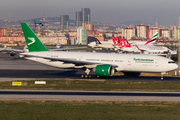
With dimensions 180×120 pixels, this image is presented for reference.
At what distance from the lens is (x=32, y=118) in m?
19.6

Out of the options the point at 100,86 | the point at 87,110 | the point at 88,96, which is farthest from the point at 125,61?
the point at 87,110

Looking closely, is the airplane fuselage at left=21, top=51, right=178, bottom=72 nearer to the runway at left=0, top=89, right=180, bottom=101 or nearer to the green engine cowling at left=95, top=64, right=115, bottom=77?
the green engine cowling at left=95, top=64, right=115, bottom=77

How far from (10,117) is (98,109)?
7180 mm

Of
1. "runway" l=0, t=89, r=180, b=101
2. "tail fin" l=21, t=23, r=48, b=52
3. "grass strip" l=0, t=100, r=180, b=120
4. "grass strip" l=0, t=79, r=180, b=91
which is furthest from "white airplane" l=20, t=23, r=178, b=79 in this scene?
"grass strip" l=0, t=100, r=180, b=120

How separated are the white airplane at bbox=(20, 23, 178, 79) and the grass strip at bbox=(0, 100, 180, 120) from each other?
18.6m

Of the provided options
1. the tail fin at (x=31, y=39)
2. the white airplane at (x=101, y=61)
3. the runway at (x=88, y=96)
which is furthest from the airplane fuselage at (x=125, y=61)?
the runway at (x=88, y=96)

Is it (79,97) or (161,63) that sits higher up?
(161,63)

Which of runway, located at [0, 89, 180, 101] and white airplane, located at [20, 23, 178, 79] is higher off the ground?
white airplane, located at [20, 23, 178, 79]

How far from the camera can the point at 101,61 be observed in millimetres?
46844

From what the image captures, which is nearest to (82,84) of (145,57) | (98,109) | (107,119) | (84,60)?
(84,60)

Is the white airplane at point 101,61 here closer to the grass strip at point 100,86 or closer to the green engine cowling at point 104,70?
the green engine cowling at point 104,70

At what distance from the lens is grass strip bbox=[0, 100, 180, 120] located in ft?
65.7

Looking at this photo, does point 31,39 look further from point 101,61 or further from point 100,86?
point 100,86

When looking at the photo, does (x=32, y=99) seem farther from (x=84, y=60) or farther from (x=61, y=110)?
(x=84, y=60)
